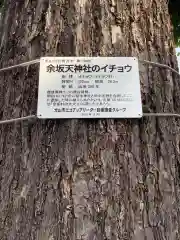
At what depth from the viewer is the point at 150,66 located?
160 cm

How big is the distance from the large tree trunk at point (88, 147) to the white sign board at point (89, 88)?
0.14ft

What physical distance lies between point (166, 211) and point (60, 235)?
14.9 inches

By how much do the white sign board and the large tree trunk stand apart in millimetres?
42

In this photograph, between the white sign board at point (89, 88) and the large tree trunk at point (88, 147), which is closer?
the large tree trunk at point (88, 147)

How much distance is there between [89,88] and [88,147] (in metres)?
0.23

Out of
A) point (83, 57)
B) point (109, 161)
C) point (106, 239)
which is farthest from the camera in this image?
point (83, 57)

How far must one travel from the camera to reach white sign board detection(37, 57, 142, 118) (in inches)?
56.2

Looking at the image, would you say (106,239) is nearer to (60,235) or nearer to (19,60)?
(60,235)

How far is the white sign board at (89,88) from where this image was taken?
1.43m

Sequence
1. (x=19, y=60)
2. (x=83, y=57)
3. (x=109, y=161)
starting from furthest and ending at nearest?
(x=19, y=60), (x=83, y=57), (x=109, y=161)

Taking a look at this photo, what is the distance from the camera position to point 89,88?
4.80ft

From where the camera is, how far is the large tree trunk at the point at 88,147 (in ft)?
4.21

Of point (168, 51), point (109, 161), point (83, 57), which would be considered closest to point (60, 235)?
point (109, 161)

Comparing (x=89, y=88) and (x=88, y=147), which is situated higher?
(x=89, y=88)
